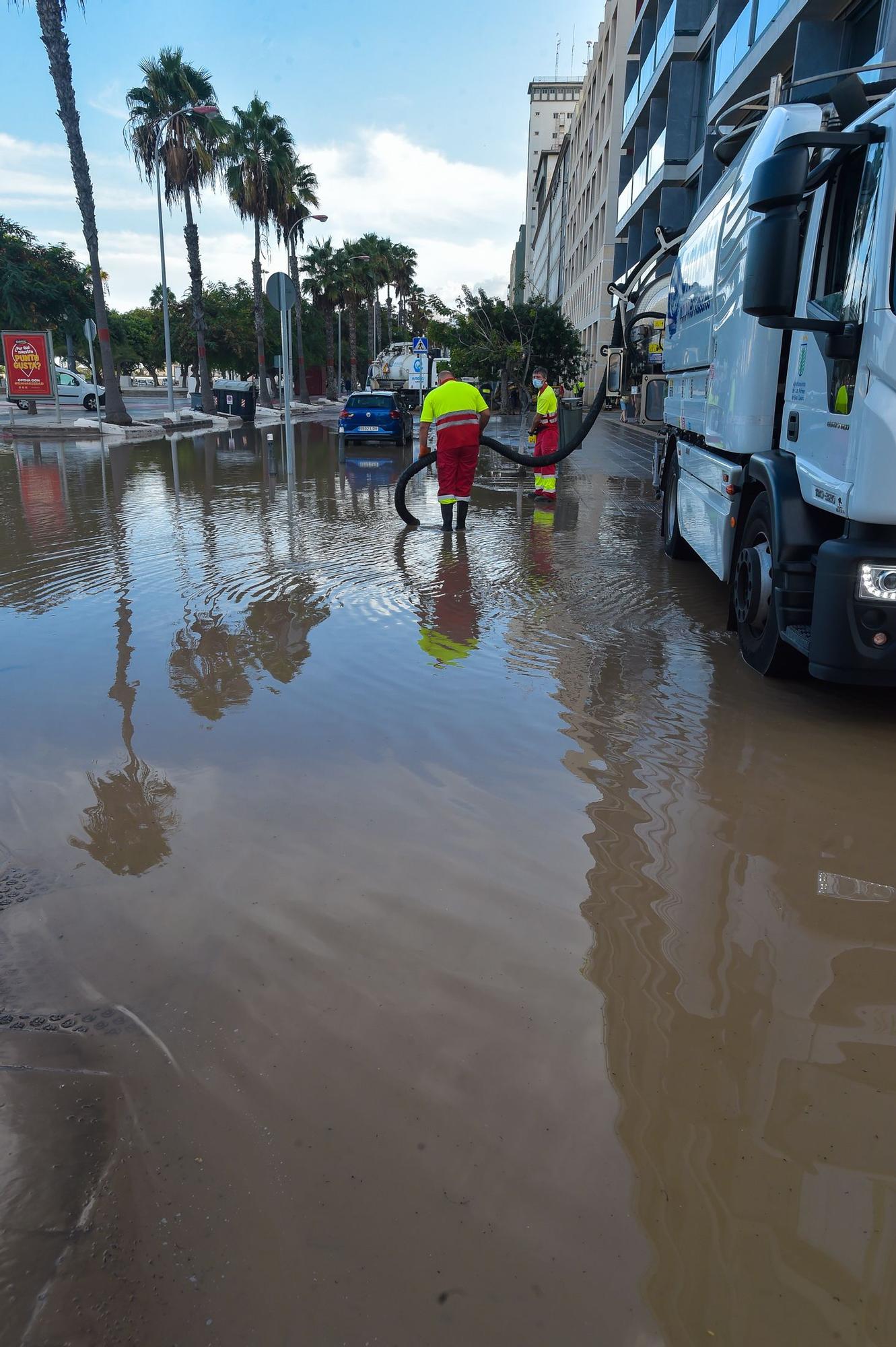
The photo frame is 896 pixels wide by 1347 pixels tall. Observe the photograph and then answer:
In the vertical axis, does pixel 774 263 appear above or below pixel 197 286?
below

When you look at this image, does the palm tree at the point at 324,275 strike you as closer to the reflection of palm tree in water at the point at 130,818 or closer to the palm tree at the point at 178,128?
the palm tree at the point at 178,128

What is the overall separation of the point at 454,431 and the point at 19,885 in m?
8.05

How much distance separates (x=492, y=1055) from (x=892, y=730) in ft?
10.9

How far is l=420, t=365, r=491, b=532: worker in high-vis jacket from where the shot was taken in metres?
10.5

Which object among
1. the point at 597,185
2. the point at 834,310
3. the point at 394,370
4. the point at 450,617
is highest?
the point at 597,185

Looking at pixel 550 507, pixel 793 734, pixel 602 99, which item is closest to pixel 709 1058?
pixel 793 734

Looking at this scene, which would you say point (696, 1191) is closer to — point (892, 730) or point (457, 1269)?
point (457, 1269)

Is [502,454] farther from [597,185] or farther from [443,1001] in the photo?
[597,185]

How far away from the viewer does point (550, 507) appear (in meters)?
13.6

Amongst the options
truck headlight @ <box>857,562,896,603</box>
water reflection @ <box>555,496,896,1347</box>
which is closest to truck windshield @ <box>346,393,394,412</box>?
water reflection @ <box>555,496,896,1347</box>

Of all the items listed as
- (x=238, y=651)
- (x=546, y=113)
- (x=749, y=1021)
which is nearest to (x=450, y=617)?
(x=238, y=651)

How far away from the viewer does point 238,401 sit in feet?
144

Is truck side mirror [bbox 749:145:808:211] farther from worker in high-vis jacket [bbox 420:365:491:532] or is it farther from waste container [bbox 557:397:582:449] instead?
waste container [bbox 557:397:582:449]

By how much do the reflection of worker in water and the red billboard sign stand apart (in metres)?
25.1
